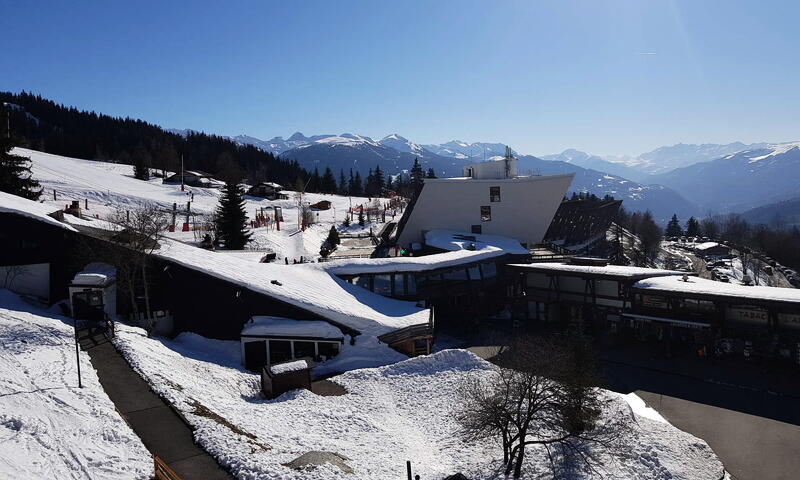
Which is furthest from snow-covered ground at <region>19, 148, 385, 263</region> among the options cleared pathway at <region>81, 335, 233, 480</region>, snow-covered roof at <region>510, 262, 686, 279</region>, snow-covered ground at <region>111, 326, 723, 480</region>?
cleared pathway at <region>81, 335, 233, 480</region>

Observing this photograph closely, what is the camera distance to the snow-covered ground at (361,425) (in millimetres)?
13047

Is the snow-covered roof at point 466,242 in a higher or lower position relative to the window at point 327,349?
higher

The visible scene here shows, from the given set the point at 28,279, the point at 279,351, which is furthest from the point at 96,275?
the point at 279,351

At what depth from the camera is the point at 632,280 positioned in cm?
2644

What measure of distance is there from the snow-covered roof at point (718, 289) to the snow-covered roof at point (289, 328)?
17.3 meters

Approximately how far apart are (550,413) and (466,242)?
84.2 ft

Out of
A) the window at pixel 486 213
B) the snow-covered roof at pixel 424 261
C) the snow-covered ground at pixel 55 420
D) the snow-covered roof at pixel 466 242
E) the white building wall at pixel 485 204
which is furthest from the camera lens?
the window at pixel 486 213

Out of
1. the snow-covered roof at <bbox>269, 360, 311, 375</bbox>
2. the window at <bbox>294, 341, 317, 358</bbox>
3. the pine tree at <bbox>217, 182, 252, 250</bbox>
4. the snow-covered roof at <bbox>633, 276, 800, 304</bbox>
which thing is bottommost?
the window at <bbox>294, 341, 317, 358</bbox>

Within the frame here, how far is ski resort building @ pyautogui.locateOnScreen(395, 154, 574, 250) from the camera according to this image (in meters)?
46.7

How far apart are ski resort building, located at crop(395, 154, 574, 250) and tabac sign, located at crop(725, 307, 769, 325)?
24.6 metres

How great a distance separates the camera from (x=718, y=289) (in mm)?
23281

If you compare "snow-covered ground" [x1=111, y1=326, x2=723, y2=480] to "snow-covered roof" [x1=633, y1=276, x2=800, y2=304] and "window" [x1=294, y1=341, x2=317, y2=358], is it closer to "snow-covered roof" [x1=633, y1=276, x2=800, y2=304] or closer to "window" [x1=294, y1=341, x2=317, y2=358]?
"window" [x1=294, y1=341, x2=317, y2=358]

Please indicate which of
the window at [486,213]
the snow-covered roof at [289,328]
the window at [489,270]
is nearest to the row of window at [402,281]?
the window at [489,270]

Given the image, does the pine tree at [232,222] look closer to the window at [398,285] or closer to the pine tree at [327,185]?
the window at [398,285]
